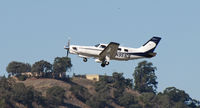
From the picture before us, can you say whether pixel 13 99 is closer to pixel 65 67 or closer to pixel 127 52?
pixel 65 67

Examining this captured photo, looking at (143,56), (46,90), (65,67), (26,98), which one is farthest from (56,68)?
(143,56)

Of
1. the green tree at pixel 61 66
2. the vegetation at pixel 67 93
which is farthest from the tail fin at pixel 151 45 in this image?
the green tree at pixel 61 66

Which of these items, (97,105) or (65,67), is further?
(65,67)

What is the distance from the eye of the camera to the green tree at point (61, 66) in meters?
193

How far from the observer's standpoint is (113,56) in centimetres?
7750

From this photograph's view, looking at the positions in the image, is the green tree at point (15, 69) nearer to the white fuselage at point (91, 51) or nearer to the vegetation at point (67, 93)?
the vegetation at point (67, 93)

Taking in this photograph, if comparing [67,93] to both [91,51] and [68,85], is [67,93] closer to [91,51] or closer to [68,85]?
[68,85]

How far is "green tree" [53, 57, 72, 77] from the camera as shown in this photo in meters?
193

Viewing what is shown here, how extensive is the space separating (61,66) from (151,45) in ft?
368

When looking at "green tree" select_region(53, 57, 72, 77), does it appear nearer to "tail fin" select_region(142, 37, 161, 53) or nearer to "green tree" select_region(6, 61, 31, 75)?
"green tree" select_region(6, 61, 31, 75)

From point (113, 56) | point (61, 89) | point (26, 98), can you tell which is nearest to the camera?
point (113, 56)

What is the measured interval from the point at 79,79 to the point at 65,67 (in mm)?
6900

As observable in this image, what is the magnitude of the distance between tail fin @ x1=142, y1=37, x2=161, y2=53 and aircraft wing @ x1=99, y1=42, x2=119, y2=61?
7.95 meters

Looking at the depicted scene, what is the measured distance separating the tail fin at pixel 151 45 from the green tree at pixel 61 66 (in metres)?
109
